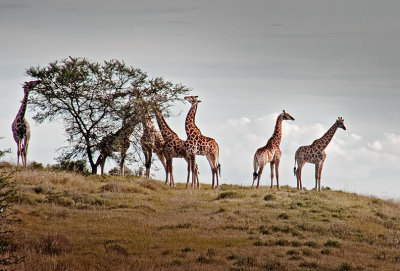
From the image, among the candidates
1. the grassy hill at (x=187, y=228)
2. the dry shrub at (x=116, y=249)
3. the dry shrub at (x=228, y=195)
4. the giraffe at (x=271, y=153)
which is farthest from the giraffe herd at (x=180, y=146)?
the dry shrub at (x=116, y=249)

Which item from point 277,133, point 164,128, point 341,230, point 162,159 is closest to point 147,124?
point 164,128

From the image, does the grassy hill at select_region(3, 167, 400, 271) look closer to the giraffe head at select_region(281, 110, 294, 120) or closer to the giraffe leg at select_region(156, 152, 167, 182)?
the giraffe leg at select_region(156, 152, 167, 182)

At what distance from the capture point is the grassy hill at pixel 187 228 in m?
20.2

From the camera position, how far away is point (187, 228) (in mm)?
24734

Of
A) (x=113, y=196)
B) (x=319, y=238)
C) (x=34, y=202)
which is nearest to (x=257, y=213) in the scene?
(x=319, y=238)

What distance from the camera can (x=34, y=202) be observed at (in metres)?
→ 28.3

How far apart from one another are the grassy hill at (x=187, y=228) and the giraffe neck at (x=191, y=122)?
3.52m

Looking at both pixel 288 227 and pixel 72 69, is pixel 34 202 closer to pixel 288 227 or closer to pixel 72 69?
pixel 288 227

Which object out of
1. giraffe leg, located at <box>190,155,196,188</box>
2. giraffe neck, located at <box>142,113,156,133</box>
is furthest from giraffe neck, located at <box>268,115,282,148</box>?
giraffe neck, located at <box>142,113,156,133</box>

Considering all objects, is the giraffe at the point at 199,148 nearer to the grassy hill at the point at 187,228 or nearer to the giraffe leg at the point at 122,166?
the grassy hill at the point at 187,228

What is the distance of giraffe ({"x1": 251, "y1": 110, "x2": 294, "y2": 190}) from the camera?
124 feet

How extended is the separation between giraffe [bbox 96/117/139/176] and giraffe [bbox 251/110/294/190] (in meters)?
6.82

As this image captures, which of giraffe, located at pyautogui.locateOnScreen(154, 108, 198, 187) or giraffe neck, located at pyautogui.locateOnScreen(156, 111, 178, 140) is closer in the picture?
giraffe, located at pyautogui.locateOnScreen(154, 108, 198, 187)

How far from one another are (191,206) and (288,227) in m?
5.34
